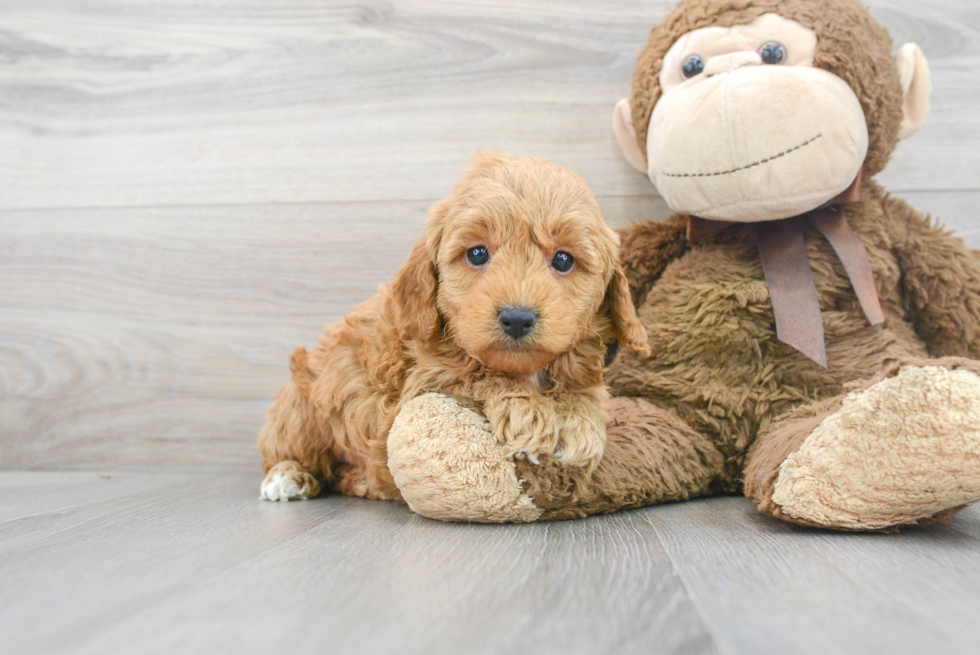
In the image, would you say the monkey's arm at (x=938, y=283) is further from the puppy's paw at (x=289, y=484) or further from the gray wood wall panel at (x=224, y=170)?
the puppy's paw at (x=289, y=484)

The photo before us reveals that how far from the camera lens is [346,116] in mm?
1712

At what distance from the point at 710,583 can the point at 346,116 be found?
1405 mm

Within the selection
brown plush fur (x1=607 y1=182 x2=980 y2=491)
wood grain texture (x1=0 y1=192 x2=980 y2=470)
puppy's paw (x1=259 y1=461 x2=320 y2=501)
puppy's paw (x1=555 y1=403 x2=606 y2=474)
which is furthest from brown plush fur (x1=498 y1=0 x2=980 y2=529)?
wood grain texture (x1=0 y1=192 x2=980 y2=470)

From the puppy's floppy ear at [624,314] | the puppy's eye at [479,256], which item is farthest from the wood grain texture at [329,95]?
the puppy's eye at [479,256]

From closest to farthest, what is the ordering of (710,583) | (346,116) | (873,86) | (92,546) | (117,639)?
1. (117,639)
2. (710,583)
3. (92,546)
4. (873,86)
5. (346,116)

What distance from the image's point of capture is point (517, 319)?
0.90 m

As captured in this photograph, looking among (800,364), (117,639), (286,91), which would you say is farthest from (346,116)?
(117,639)

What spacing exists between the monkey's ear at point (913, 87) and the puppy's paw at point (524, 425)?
3.06 ft

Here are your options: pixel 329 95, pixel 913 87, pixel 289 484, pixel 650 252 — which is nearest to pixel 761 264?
pixel 650 252

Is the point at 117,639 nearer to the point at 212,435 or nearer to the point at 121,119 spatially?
the point at 212,435

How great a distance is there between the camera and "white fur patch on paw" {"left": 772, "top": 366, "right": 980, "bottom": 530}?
81cm

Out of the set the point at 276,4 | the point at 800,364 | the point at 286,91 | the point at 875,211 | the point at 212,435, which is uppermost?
the point at 276,4

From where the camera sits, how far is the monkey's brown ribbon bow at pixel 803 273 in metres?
1.21

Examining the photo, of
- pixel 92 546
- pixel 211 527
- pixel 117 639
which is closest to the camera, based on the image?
pixel 117 639
